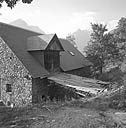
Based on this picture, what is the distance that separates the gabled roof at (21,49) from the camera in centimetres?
1368

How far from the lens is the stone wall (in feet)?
43.5

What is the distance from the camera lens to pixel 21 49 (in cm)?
1510

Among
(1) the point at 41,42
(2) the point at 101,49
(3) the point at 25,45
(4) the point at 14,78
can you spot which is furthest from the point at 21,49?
(2) the point at 101,49

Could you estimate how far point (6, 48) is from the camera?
1422 centimetres

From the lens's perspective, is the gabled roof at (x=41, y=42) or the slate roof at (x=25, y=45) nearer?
the slate roof at (x=25, y=45)

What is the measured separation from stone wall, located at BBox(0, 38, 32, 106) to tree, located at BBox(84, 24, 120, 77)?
47.4 feet

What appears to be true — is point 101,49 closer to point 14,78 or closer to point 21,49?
point 21,49

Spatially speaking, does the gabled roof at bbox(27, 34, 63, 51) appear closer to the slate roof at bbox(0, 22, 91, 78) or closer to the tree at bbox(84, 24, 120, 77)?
the slate roof at bbox(0, 22, 91, 78)

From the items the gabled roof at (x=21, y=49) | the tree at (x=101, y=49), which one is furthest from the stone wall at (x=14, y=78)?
the tree at (x=101, y=49)

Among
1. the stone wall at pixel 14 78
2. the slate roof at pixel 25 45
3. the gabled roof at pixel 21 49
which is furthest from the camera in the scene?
the slate roof at pixel 25 45

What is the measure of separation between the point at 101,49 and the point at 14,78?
52.2 ft

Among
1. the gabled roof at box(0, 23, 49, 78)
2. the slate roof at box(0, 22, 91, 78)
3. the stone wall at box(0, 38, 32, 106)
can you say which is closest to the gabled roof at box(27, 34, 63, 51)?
the slate roof at box(0, 22, 91, 78)

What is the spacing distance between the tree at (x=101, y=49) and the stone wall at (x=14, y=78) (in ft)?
47.4

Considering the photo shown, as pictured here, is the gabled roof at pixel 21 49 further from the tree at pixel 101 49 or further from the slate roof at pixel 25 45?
the tree at pixel 101 49
